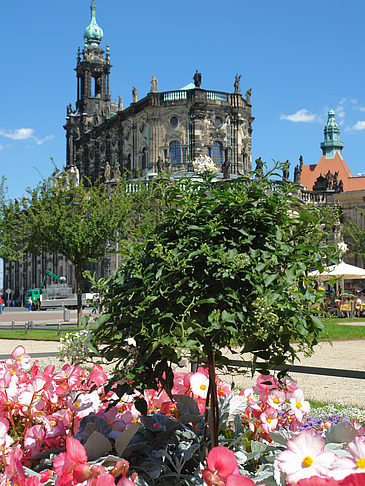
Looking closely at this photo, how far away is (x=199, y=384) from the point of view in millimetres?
3955

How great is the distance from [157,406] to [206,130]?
5665cm

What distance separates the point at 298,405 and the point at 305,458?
1.49m

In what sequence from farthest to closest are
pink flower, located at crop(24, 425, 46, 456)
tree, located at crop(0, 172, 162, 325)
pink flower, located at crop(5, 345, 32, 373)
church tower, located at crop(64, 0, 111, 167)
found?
church tower, located at crop(64, 0, 111, 167)
tree, located at crop(0, 172, 162, 325)
pink flower, located at crop(5, 345, 32, 373)
pink flower, located at crop(24, 425, 46, 456)

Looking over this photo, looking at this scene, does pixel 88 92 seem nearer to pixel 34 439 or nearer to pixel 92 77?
pixel 92 77

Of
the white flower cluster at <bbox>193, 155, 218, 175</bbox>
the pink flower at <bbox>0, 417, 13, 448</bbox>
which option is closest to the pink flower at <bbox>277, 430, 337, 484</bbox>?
the pink flower at <bbox>0, 417, 13, 448</bbox>

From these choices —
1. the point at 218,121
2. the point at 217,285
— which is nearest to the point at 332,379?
the point at 217,285

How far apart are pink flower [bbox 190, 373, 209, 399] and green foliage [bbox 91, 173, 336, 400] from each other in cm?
39

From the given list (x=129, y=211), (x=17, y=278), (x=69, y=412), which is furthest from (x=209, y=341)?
(x=17, y=278)

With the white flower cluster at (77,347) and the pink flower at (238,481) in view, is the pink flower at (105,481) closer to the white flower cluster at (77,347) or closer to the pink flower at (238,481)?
the pink flower at (238,481)

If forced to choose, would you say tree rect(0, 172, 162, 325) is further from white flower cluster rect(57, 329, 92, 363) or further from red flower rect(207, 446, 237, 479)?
red flower rect(207, 446, 237, 479)

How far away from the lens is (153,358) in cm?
329

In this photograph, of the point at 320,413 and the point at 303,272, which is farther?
the point at 320,413

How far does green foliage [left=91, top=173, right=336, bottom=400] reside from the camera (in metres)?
3.13

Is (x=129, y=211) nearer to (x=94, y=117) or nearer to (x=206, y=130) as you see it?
(x=206, y=130)
